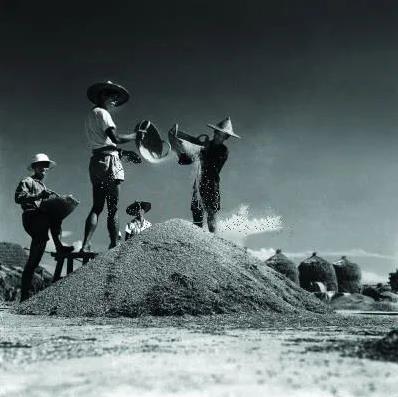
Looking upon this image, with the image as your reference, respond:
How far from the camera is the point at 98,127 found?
470 cm

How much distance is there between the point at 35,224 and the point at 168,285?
1.49 meters

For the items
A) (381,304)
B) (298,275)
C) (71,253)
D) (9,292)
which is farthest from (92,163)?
(298,275)

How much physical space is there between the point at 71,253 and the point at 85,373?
11.9 ft

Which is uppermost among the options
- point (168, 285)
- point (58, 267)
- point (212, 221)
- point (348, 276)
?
point (348, 276)

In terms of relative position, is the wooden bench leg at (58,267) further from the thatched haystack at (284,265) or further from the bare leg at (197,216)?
the thatched haystack at (284,265)

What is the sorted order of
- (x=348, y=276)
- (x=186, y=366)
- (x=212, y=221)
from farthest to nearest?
1. (x=348, y=276)
2. (x=212, y=221)
3. (x=186, y=366)

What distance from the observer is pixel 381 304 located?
9.35m

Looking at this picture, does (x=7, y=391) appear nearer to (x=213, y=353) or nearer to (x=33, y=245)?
(x=213, y=353)

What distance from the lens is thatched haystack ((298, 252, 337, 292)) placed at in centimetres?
1497

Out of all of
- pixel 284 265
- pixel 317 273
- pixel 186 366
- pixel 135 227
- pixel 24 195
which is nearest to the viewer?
pixel 186 366

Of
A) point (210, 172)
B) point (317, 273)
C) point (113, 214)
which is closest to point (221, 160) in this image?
point (210, 172)

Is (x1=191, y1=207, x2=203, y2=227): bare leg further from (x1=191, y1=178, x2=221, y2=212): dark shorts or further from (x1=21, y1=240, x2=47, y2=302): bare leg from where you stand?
(x1=21, y1=240, x2=47, y2=302): bare leg

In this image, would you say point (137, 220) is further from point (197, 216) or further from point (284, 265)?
point (284, 265)

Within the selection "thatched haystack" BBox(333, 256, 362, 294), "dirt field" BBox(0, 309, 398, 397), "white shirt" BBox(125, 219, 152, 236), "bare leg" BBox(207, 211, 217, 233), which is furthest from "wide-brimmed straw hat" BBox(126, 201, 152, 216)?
"thatched haystack" BBox(333, 256, 362, 294)
